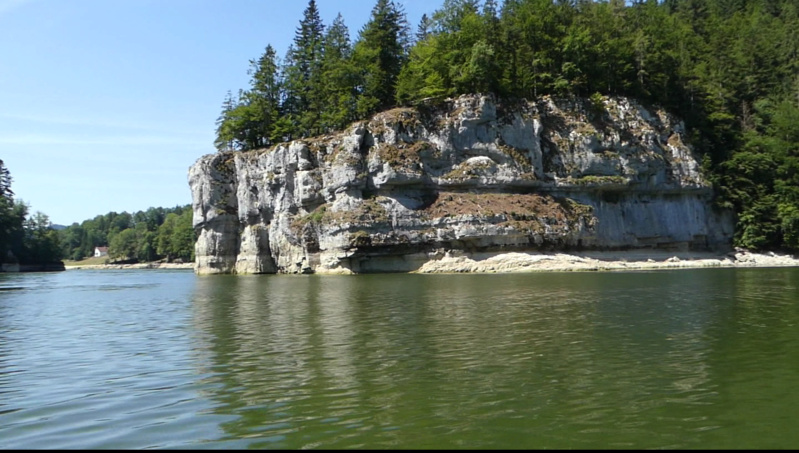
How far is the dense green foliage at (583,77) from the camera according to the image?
65.6 metres

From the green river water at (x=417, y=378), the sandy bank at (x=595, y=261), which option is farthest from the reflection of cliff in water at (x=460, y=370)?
the sandy bank at (x=595, y=261)

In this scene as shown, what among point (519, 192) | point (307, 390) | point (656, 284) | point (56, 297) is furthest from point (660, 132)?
point (307, 390)

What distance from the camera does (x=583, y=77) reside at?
6862 cm

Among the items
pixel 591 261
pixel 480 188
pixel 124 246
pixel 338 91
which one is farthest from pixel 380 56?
pixel 124 246

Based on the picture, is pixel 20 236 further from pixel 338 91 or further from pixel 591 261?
pixel 591 261

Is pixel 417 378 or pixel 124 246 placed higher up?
pixel 124 246

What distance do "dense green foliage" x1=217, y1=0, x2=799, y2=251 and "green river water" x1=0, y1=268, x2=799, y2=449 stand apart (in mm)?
46490

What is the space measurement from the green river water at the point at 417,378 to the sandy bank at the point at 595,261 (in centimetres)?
2998

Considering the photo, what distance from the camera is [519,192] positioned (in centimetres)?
6225

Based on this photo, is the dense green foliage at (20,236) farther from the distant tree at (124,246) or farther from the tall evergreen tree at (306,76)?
the tall evergreen tree at (306,76)

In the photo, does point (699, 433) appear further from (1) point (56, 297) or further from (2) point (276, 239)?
(2) point (276, 239)

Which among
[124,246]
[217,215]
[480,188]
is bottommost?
[124,246]

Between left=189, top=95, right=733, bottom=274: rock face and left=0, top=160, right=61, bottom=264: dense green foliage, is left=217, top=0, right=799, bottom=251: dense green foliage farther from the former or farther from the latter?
left=0, top=160, right=61, bottom=264: dense green foliage

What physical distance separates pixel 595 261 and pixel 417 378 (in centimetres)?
4840
